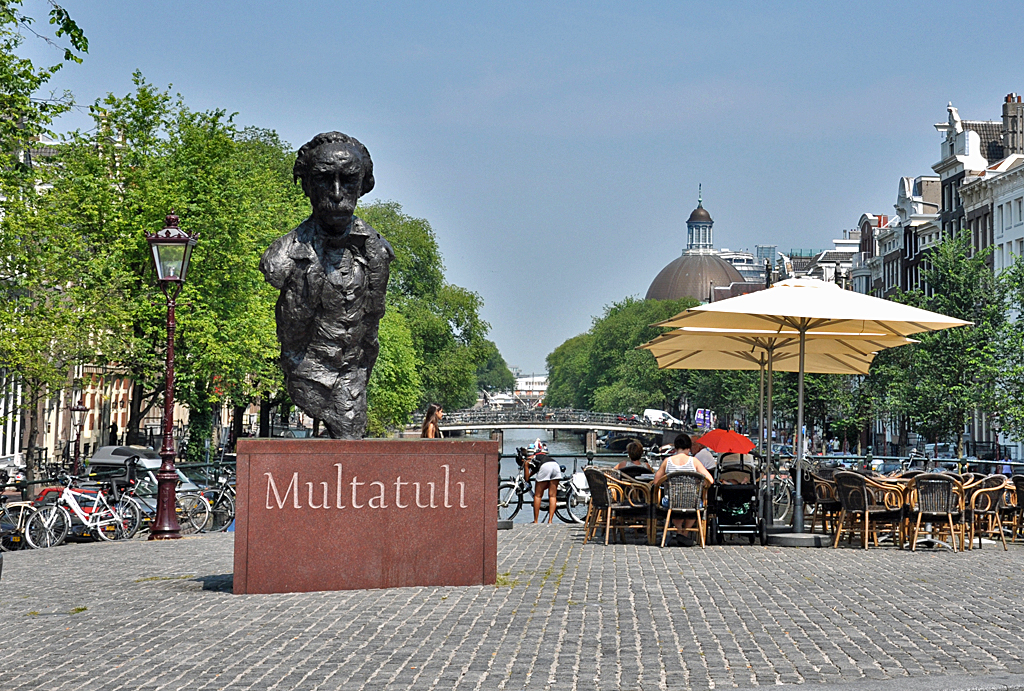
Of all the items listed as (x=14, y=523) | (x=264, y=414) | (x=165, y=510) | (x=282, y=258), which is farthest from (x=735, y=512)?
(x=264, y=414)

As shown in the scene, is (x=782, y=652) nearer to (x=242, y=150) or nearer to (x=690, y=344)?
(x=690, y=344)

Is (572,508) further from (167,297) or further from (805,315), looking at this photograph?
(805,315)

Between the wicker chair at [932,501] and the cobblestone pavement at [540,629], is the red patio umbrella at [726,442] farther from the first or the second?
the cobblestone pavement at [540,629]

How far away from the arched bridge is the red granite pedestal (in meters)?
79.4

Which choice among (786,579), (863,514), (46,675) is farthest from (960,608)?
(46,675)

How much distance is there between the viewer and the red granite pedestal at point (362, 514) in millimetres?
10875

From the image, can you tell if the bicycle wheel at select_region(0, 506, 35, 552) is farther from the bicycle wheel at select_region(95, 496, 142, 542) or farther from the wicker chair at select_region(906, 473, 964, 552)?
the wicker chair at select_region(906, 473, 964, 552)

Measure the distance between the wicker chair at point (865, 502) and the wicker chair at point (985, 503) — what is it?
0.85 meters

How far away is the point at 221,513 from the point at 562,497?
644 cm

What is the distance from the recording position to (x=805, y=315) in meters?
15.2

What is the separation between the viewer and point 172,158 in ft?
134

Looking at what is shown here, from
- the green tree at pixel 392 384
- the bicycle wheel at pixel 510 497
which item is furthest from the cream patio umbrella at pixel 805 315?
the green tree at pixel 392 384

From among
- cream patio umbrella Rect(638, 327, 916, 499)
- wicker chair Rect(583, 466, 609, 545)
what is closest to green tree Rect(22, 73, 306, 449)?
cream patio umbrella Rect(638, 327, 916, 499)

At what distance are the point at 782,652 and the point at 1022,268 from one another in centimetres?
3622
